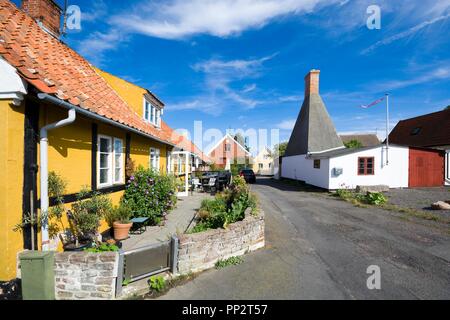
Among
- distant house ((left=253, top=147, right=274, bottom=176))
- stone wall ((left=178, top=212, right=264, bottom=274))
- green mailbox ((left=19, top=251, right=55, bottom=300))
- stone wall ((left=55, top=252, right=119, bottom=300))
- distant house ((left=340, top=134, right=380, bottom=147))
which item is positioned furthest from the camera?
distant house ((left=253, top=147, right=274, bottom=176))

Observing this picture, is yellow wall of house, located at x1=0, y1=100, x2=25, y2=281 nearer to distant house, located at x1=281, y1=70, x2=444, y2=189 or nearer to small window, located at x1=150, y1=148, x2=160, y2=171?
small window, located at x1=150, y1=148, x2=160, y2=171

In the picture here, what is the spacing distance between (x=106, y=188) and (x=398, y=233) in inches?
341

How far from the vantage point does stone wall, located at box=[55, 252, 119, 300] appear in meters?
3.38

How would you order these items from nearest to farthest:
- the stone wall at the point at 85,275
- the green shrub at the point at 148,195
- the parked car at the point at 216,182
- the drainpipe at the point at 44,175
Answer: the stone wall at the point at 85,275, the drainpipe at the point at 44,175, the green shrub at the point at 148,195, the parked car at the point at 216,182

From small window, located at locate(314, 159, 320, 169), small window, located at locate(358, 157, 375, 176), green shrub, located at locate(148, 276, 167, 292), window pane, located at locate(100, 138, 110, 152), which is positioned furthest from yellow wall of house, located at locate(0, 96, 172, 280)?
small window, located at locate(358, 157, 375, 176)

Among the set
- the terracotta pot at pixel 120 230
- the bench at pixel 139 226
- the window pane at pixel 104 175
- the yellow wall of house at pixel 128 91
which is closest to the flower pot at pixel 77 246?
the terracotta pot at pixel 120 230

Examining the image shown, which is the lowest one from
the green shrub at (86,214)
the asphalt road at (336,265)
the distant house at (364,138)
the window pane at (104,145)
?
the asphalt road at (336,265)

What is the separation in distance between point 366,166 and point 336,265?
13978 mm

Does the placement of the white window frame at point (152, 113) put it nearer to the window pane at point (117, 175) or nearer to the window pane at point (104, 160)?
the window pane at point (117, 175)

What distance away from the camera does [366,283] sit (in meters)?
3.92

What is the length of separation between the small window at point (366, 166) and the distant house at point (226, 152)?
73.2 ft

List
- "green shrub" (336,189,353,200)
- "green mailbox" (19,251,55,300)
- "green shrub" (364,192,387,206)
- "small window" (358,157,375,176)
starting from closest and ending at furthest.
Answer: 1. "green mailbox" (19,251,55,300)
2. "green shrub" (364,192,387,206)
3. "green shrub" (336,189,353,200)
4. "small window" (358,157,375,176)

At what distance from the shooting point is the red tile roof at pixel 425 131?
2190 cm

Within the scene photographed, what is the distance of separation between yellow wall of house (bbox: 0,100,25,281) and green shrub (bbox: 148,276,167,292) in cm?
215
